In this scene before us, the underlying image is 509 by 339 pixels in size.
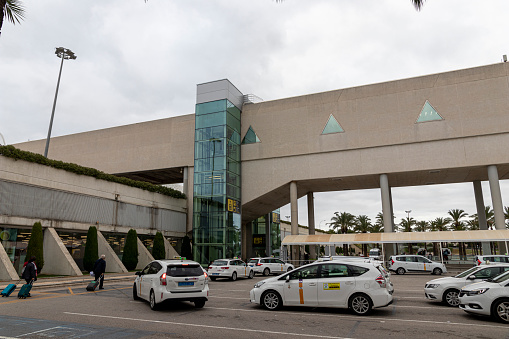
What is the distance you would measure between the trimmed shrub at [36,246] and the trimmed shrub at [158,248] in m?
11.2

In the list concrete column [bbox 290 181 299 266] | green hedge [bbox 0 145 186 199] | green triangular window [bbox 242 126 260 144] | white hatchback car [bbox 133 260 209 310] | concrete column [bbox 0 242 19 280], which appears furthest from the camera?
green triangular window [bbox 242 126 260 144]

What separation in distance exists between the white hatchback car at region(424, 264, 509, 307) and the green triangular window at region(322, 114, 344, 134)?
80.9ft

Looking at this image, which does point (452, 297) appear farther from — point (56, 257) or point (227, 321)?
point (56, 257)

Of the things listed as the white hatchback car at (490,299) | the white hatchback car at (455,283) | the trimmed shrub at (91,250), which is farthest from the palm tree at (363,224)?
the white hatchback car at (490,299)

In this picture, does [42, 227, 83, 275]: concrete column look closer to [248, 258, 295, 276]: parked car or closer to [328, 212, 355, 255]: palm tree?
[248, 258, 295, 276]: parked car

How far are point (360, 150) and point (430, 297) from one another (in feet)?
78.3

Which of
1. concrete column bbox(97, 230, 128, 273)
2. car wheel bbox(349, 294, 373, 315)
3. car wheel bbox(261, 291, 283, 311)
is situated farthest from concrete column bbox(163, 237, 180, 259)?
car wheel bbox(349, 294, 373, 315)

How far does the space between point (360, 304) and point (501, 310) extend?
3.35 metres

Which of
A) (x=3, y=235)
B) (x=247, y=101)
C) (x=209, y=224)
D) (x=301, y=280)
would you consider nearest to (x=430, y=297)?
(x=301, y=280)

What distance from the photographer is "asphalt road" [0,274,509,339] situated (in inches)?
307

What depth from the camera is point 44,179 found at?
24391 millimetres

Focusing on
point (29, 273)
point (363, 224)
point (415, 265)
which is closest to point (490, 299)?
point (29, 273)

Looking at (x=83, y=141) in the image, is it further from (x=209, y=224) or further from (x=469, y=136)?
(x=469, y=136)

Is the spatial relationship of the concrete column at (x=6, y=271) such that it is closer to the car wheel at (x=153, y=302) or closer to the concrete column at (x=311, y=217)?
the car wheel at (x=153, y=302)
